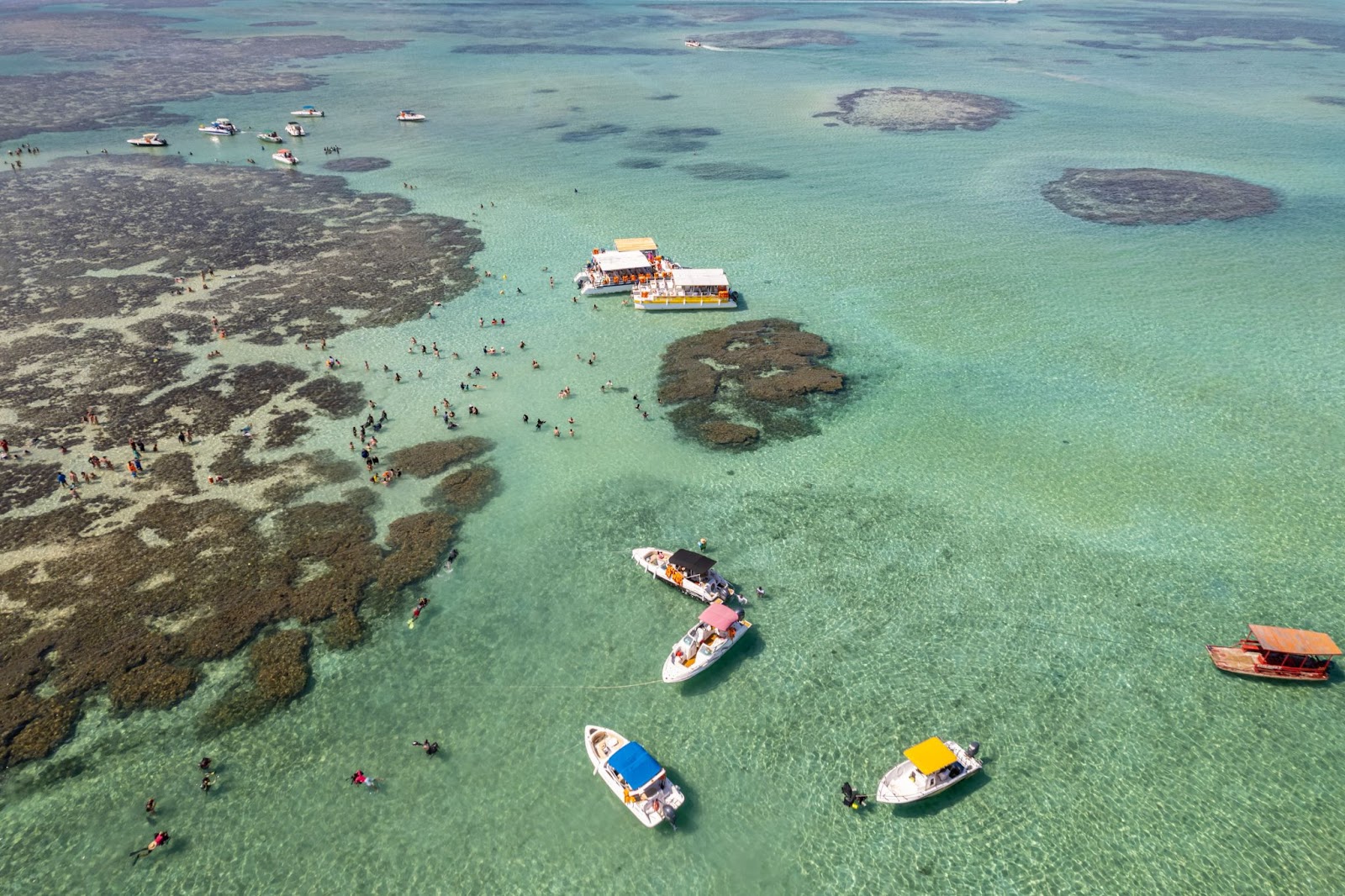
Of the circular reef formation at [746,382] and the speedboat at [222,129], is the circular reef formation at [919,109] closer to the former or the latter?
the circular reef formation at [746,382]

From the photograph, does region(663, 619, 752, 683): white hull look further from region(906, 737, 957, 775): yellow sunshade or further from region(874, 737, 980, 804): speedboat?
region(906, 737, 957, 775): yellow sunshade

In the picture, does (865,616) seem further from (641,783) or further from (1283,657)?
(1283,657)

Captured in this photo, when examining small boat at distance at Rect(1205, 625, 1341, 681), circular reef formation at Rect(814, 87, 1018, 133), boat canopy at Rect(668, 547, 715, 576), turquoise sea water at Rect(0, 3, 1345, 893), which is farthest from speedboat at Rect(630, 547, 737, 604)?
circular reef formation at Rect(814, 87, 1018, 133)

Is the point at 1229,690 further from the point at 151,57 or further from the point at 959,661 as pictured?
the point at 151,57

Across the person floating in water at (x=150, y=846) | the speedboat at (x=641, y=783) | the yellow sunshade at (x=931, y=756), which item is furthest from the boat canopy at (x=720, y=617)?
the person floating in water at (x=150, y=846)

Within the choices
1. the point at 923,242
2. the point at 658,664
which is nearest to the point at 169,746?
the point at 658,664

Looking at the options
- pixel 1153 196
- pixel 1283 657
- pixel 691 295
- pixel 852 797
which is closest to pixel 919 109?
pixel 1153 196
